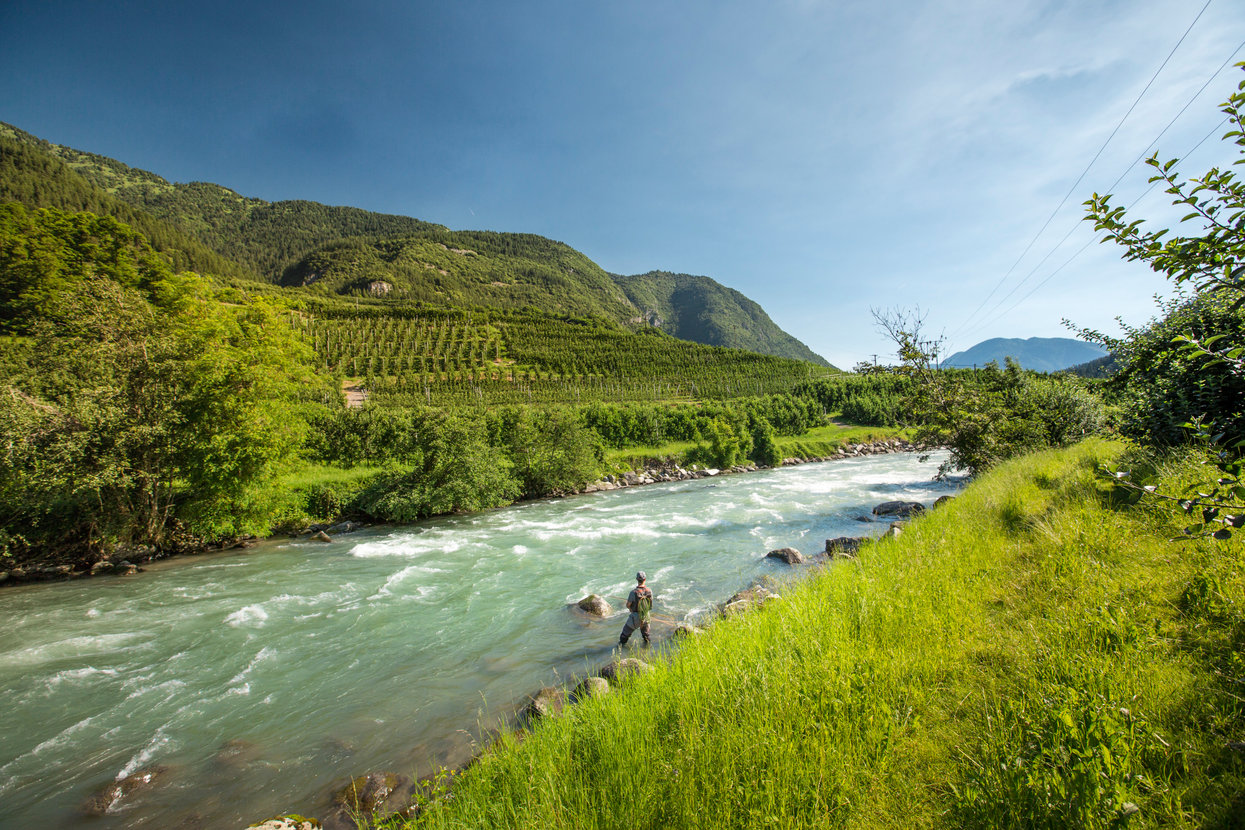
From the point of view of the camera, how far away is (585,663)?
27.9ft

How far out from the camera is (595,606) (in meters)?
11.2

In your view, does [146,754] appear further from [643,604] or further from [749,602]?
[749,602]

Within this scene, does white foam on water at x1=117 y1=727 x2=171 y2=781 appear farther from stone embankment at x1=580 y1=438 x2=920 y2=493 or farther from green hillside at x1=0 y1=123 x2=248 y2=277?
green hillside at x1=0 y1=123 x2=248 y2=277

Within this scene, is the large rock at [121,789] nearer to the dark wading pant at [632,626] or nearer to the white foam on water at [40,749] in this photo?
the white foam on water at [40,749]

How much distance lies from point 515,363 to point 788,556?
9216 cm

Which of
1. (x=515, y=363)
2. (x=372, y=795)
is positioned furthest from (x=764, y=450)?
(x=515, y=363)

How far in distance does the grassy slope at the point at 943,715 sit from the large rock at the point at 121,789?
215 inches

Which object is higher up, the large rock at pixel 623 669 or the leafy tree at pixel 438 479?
the leafy tree at pixel 438 479

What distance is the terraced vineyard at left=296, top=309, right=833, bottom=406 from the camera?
7712cm

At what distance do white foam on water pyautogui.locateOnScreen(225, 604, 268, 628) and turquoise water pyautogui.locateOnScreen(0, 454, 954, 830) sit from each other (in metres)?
0.06

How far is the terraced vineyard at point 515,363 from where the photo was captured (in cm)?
7712

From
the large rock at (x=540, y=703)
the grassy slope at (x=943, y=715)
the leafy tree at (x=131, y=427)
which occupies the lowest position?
the large rock at (x=540, y=703)

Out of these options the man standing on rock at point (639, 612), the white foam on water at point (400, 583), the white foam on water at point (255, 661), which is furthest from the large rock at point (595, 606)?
the white foam on water at point (255, 661)

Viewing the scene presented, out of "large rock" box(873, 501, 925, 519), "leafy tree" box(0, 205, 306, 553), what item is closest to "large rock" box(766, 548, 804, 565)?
"large rock" box(873, 501, 925, 519)
